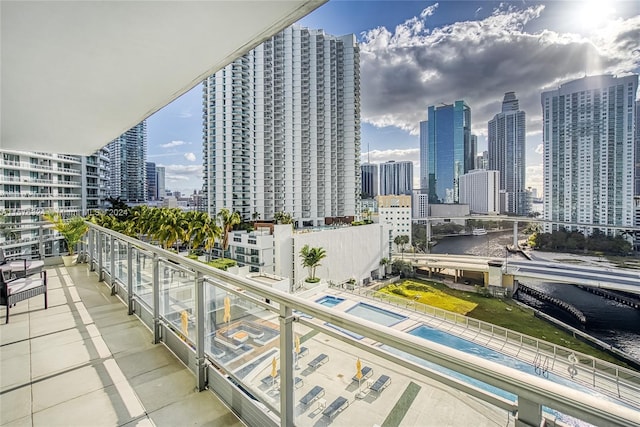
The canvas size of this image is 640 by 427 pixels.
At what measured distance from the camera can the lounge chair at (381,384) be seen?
1.04 m

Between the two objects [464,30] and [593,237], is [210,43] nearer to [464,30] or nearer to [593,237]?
[593,237]

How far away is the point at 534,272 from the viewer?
3516 centimetres

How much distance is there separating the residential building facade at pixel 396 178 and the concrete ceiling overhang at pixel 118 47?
2805 inches

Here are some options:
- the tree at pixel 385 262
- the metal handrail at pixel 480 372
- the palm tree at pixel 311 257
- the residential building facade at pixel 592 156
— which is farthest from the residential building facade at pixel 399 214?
the metal handrail at pixel 480 372

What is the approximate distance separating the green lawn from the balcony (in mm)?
32840

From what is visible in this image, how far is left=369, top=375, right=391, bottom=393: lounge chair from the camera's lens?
3.41ft

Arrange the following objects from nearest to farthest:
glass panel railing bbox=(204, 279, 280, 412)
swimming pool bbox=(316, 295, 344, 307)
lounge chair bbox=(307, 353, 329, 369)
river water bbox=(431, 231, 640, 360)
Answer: lounge chair bbox=(307, 353, 329, 369), glass panel railing bbox=(204, 279, 280, 412), swimming pool bbox=(316, 295, 344, 307), river water bbox=(431, 231, 640, 360)

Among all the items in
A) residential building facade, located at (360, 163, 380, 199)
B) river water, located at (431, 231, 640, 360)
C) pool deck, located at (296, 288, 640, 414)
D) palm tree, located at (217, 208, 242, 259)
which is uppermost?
residential building facade, located at (360, 163, 380, 199)

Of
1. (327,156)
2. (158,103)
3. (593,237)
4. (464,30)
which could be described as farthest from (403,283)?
(464,30)

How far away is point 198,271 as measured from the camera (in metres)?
1.97

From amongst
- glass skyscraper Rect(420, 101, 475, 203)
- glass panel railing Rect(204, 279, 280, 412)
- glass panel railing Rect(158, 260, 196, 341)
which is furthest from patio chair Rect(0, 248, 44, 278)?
glass skyscraper Rect(420, 101, 475, 203)

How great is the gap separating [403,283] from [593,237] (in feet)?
81.1

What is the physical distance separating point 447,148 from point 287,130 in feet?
151

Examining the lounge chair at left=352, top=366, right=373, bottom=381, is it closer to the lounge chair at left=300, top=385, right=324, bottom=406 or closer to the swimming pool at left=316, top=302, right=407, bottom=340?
the lounge chair at left=300, top=385, right=324, bottom=406
